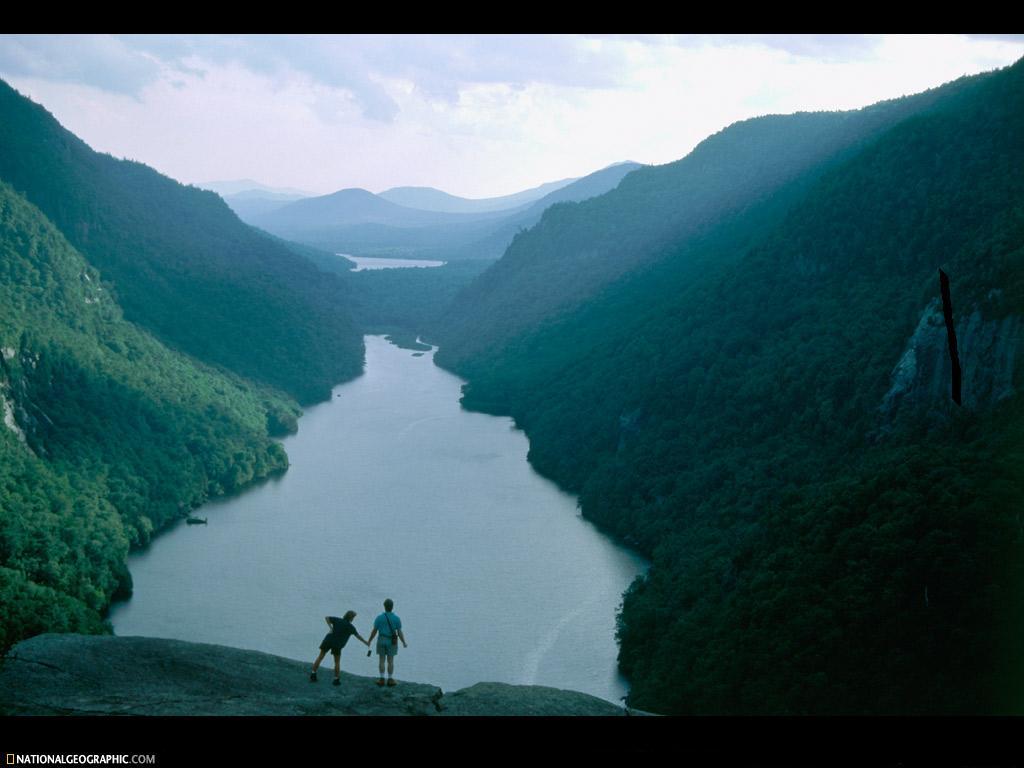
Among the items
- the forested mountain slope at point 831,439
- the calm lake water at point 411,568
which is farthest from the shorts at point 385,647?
the calm lake water at point 411,568

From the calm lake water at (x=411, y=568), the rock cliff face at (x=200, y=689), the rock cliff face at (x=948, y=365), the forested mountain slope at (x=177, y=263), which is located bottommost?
the calm lake water at (x=411, y=568)

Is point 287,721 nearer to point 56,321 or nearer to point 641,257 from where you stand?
point 56,321

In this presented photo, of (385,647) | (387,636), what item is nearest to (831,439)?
(387,636)

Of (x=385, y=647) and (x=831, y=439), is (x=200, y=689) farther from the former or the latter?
(x=831, y=439)

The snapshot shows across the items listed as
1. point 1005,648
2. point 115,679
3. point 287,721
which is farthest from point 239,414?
point 287,721

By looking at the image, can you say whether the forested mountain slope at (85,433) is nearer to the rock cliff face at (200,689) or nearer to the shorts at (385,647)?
the rock cliff face at (200,689)

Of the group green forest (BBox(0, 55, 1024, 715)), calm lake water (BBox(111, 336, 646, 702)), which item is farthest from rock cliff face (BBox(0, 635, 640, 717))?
calm lake water (BBox(111, 336, 646, 702))
